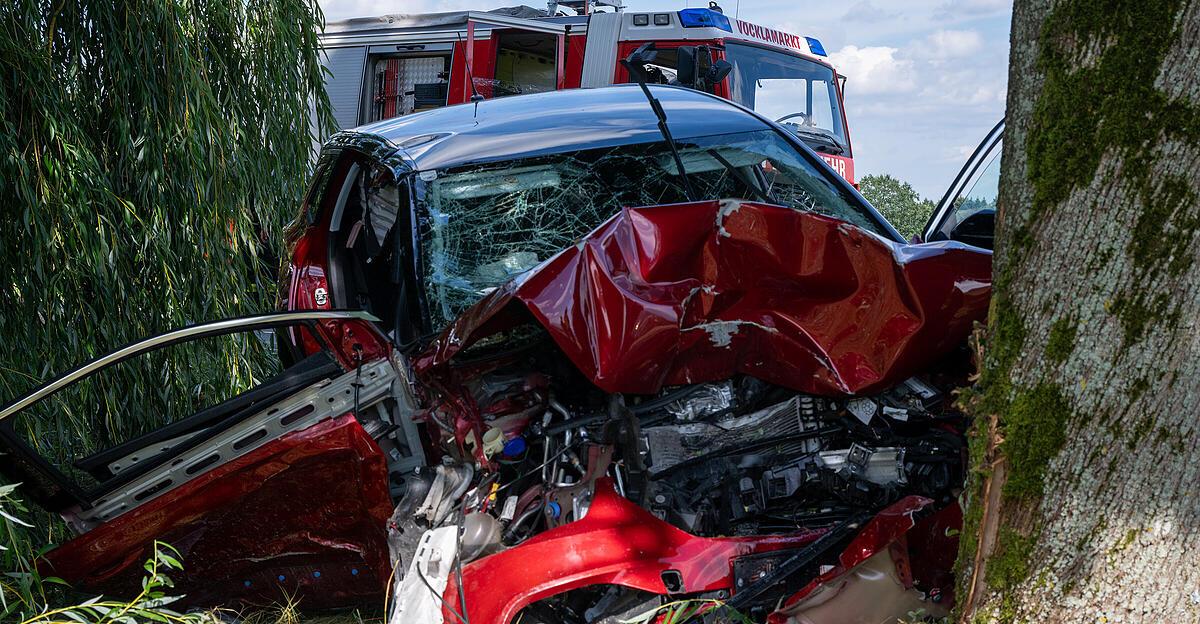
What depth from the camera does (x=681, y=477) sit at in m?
3.07

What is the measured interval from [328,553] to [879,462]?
165 centimetres

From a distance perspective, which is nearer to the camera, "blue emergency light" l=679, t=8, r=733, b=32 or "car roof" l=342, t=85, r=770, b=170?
"car roof" l=342, t=85, r=770, b=170

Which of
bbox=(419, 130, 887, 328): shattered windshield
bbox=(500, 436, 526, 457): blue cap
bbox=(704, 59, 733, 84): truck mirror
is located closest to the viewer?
bbox=(500, 436, 526, 457): blue cap

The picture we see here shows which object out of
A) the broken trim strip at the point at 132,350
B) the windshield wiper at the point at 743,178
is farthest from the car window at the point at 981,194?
the broken trim strip at the point at 132,350

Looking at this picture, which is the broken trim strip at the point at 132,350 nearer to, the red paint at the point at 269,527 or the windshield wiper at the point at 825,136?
the red paint at the point at 269,527

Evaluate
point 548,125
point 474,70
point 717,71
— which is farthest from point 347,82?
point 548,125

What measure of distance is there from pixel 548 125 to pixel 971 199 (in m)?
1.75

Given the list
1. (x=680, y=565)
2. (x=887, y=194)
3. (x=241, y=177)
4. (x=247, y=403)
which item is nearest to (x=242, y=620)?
(x=247, y=403)

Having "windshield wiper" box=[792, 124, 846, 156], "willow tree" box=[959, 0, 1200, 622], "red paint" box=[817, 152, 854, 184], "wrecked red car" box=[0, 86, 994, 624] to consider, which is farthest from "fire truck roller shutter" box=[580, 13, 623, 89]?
"willow tree" box=[959, 0, 1200, 622]

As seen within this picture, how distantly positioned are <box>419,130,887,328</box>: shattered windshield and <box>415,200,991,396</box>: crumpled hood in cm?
75

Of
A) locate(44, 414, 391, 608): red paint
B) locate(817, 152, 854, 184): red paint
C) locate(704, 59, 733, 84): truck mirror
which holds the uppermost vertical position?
locate(704, 59, 733, 84): truck mirror

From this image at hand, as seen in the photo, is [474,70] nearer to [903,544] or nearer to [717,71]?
[717,71]

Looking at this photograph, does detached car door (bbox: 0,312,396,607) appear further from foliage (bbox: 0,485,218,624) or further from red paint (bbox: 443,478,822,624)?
red paint (bbox: 443,478,822,624)

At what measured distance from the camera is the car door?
4270mm
